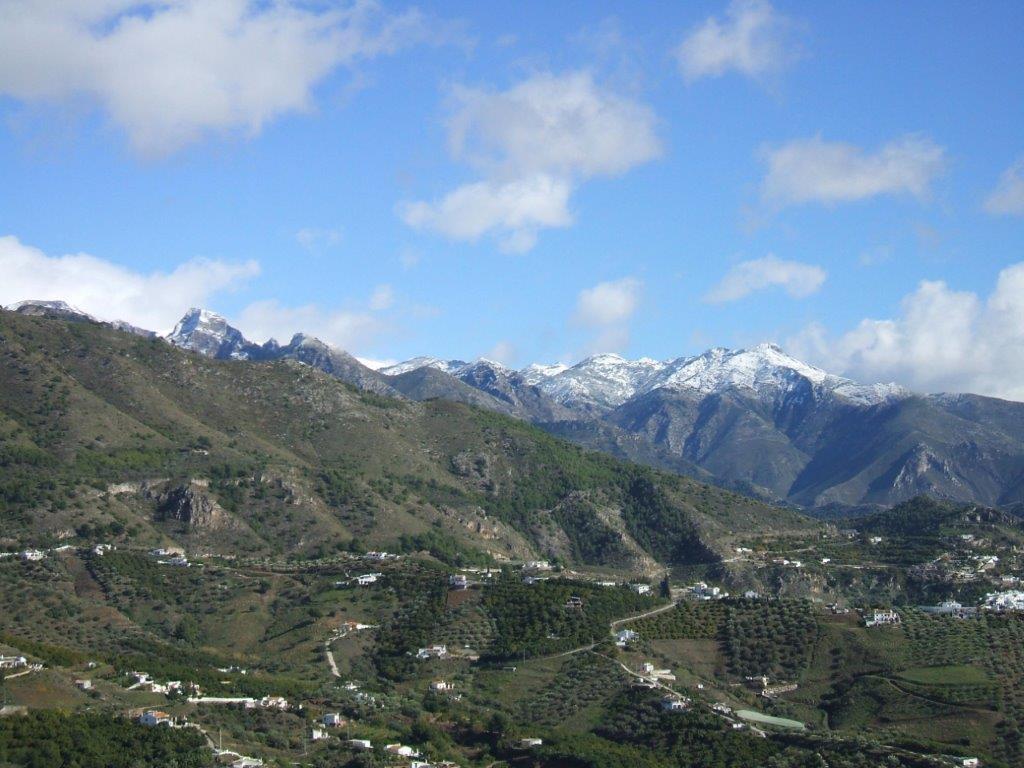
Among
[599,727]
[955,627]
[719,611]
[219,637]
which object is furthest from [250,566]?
[955,627]

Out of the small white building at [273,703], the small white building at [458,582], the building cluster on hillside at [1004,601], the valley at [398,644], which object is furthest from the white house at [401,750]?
the building cluster on hillside at [1004,601]

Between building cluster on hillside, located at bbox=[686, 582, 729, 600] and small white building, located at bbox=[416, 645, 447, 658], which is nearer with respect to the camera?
small white building, located at bbox=[416, 645, 447, 658]

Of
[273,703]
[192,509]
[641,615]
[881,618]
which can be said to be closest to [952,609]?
[881,618]

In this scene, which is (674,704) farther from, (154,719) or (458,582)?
A: (458,582)

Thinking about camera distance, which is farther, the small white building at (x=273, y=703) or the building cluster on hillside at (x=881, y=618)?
the building cluster on hillside at (x=881, y=618)

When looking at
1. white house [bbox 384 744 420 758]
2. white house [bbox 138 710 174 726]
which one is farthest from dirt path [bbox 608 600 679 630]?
white house [bbox 138 710 174 726]

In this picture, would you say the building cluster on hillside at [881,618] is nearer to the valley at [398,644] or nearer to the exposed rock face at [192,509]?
the valley at [398,644]

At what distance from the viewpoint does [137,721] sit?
10088 centimetres

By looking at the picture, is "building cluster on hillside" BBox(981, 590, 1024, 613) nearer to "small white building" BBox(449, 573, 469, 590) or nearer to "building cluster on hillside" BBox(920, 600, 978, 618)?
"building cluster on hillside" BBox(920, 600, 978, 618)

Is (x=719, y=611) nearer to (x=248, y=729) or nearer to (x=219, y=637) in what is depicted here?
(x=219, y=637)

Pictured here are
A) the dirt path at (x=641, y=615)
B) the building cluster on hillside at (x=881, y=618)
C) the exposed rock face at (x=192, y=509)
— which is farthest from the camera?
the exposed rock face at (x=192, y=509)

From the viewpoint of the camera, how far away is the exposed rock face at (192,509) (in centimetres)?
18238

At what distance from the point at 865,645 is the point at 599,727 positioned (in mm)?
33873

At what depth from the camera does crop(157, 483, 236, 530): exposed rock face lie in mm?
182375
